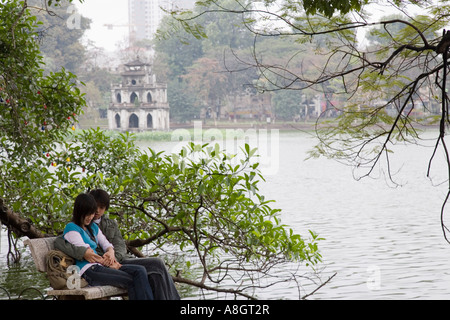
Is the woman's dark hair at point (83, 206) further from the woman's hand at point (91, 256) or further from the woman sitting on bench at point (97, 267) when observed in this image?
the woman's hand at point (91, 256)

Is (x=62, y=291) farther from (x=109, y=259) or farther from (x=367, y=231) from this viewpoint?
Result: (x=367, y=231)

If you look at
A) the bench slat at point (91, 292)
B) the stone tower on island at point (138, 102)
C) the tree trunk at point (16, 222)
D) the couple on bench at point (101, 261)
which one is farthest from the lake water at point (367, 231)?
the stone tower on island at point (138, 102)

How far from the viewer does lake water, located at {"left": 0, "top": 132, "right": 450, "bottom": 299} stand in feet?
24.6

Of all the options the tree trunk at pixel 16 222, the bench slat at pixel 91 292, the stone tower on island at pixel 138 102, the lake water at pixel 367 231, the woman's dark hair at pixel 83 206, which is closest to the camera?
the bench slat at pixel 91 292

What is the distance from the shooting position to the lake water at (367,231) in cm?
749

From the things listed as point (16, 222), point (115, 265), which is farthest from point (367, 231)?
point (115, 265)

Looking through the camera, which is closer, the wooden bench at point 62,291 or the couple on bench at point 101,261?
the wooden bench at point 62,291

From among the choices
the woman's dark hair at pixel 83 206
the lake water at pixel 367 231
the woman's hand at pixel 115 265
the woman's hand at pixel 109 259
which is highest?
the woman's dark hair at pixel 83 206

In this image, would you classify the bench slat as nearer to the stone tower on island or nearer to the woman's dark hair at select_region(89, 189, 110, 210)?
the woman's dark hair at select_region(89, 189, 110, 210)

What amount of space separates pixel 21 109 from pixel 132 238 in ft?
4.36

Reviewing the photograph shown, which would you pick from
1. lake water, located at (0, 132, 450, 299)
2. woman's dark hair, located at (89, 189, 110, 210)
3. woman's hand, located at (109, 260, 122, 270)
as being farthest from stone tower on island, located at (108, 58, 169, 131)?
woman's hand, located at (109, 260, 122, 270)

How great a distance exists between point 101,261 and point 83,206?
1.03ft

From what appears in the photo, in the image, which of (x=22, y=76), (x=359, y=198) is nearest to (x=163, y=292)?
(x=22, y=76)

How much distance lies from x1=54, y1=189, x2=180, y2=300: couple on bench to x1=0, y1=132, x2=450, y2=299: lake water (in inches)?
108
